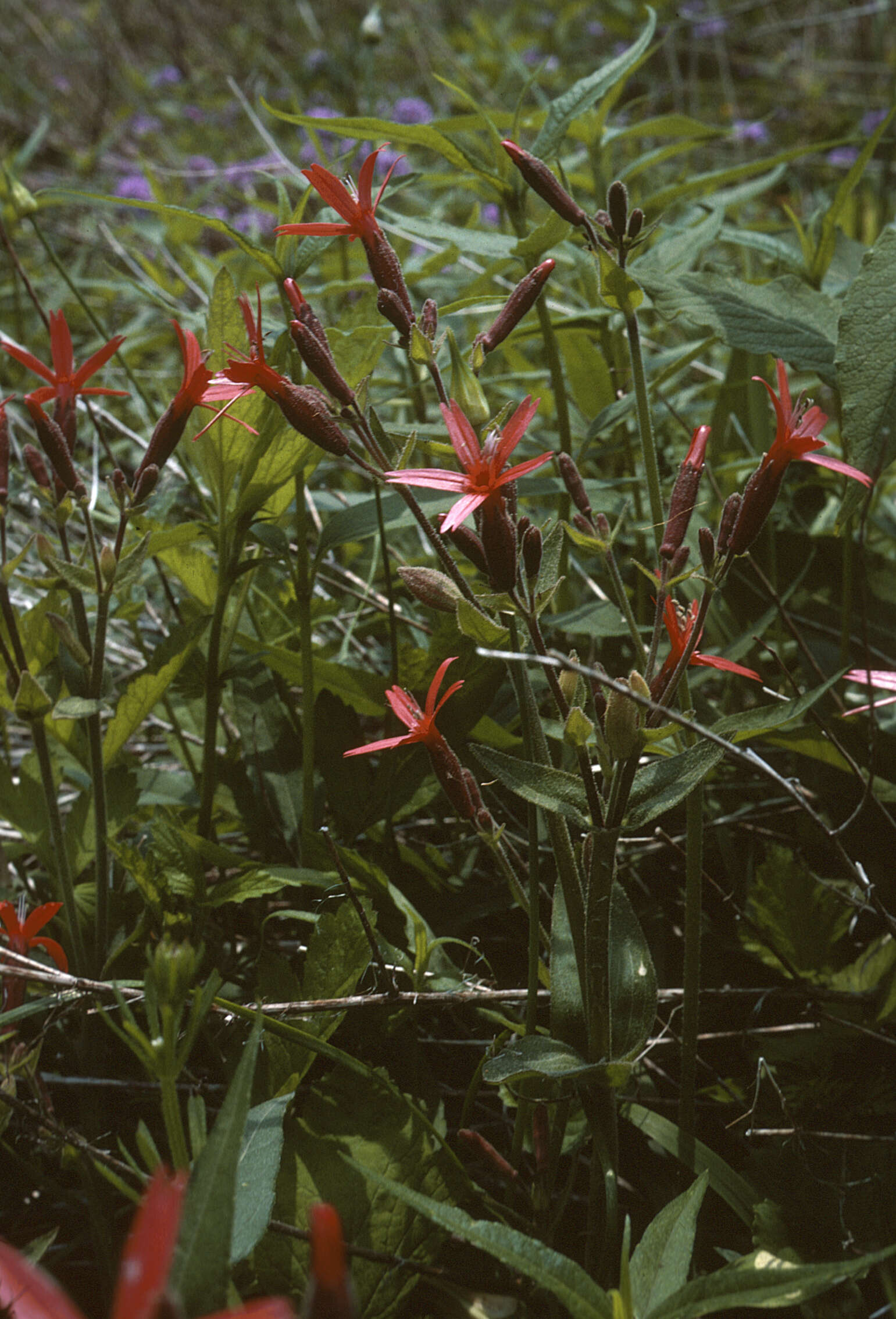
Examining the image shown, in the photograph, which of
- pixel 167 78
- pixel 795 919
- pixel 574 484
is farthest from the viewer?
pixel 167 78

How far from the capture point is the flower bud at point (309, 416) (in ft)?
2.47

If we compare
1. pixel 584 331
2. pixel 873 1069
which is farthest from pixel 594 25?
pixel 873 1069

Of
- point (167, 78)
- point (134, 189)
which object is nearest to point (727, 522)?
point (134, 189)

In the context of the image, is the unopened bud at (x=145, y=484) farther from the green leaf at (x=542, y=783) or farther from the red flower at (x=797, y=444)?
the red flower at (x=797, y=444)

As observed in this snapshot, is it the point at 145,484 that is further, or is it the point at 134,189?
the point at 134,189

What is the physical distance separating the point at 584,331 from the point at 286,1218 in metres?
1.22

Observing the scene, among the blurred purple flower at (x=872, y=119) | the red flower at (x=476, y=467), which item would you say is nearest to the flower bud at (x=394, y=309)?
the red flower at (x=476, y=467)

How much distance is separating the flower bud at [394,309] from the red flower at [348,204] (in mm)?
68

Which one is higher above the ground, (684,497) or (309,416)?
(309,416)

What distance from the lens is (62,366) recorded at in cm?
96

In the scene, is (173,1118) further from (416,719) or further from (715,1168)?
(715,1168)

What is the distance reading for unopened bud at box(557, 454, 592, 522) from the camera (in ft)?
2.46

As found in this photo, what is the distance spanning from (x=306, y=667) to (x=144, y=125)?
4.33 m

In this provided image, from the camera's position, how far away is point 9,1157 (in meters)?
0.93
